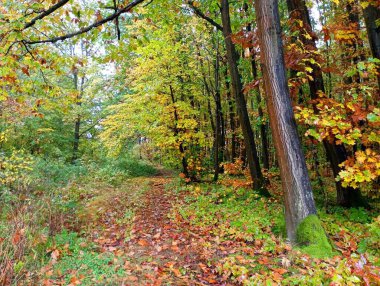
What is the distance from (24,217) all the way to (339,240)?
5.42m

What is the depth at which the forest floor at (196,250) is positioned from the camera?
347 cm

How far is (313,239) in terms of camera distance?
3979 mm

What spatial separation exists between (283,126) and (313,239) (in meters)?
1.74

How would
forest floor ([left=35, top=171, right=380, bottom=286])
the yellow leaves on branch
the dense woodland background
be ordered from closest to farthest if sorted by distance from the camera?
forest floor ([left=35, top=171, right=380, bottom=286])
the dense woodland background
the yellow leaves on branch

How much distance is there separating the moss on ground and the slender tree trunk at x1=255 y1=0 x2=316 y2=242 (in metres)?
0.09

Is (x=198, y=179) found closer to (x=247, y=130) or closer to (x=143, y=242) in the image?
(x=247, y=130)

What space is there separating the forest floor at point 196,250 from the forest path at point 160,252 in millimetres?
14

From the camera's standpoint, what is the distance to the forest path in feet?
12.2

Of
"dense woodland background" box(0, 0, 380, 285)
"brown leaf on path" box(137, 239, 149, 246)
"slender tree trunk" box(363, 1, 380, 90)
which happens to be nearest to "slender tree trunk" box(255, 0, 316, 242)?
"dense woodland background" box(0, 0, 380, 285)

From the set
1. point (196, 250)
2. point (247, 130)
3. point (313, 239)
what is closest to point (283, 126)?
point (313, 239)

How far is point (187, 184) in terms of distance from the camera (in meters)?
10.5

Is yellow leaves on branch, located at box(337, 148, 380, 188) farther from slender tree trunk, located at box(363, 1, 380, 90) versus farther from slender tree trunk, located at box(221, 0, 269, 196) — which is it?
slender tree trunk, located at box(221, 0, 269, 196)

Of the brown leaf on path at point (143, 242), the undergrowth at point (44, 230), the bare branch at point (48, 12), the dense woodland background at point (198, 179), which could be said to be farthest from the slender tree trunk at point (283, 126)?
the bare branch at point (48, 12)

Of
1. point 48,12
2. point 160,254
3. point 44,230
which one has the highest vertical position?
point 48,12
